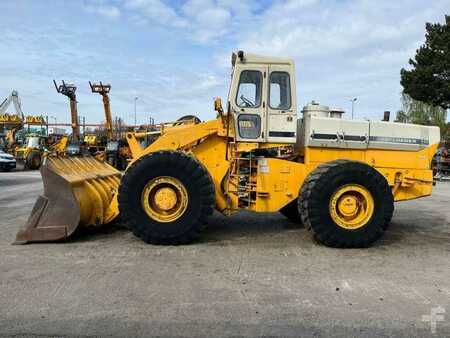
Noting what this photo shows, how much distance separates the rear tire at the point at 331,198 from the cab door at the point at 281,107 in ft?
2.62

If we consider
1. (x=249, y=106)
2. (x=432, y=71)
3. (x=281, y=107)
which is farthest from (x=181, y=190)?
(x=432, y=71)

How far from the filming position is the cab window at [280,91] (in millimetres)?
7191

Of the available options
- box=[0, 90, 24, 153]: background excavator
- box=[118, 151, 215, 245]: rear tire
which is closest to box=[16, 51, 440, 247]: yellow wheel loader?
box=[118, 151, 215, 245]: rear tire

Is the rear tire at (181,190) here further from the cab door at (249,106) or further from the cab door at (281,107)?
the cab door at (281,107)

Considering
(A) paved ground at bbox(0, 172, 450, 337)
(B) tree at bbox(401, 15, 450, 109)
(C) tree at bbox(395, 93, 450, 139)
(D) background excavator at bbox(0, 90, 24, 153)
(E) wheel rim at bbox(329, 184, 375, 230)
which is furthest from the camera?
(C) tree at bbox(395, 93, 450, 139)

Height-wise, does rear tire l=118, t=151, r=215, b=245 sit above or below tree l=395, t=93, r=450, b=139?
below

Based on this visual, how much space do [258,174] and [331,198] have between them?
3.81 ft

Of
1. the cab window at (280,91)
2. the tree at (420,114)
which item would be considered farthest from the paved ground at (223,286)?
the tree at (420,114)

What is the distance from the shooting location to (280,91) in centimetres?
722

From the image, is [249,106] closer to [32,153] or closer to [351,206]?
[351,206]

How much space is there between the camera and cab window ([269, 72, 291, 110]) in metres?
7.19

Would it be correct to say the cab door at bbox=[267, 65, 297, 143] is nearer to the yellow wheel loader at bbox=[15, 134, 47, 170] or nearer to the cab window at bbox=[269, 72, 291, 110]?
the cab window at bbox=[269, 72, 291, 110]

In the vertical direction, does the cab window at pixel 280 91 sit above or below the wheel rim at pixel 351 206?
above

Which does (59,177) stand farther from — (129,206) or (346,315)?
(346,315)
